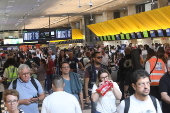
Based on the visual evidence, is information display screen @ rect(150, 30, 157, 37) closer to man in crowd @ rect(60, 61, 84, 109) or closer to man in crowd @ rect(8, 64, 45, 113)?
man in crowd @ rect(60, 61, 84, 109)

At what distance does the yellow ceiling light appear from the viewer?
25178 millimetres

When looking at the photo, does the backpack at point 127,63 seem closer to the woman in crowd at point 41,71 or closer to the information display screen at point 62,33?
the woman in crowd at point 41,71

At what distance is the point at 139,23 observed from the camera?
3027cm

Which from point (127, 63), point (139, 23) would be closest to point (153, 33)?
point (139, 23)

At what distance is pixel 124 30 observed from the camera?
34.9m

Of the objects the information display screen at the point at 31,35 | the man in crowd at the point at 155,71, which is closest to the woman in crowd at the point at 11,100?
the man in crowd at the point at 155,71

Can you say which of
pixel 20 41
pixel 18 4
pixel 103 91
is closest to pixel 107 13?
pixel 20 41

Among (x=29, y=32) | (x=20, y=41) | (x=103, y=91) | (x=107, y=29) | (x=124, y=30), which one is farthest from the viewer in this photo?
(x=20, y=41)

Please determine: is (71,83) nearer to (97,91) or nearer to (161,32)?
(97,91)

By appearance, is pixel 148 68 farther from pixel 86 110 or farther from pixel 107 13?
pixel 107 13

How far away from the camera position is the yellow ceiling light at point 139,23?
2518cm

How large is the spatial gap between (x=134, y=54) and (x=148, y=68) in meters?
0.44

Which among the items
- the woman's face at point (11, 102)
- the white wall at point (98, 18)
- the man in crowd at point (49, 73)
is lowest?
the man in crowd at point (49, 73)

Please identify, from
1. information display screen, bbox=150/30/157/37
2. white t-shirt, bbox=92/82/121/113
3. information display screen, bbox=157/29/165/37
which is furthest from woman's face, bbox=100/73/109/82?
information display screen, bbox=150/30/157/37
